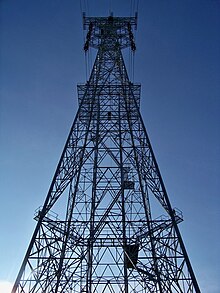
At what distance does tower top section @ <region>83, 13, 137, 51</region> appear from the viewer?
81.3 feet

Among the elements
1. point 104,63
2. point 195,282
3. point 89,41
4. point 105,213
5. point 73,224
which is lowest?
point 195,282

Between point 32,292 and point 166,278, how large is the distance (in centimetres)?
523

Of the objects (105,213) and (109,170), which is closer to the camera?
(105,213)

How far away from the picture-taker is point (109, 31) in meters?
25.5

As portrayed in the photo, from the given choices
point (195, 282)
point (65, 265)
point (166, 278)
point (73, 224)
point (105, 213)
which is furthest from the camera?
point (105, 213)

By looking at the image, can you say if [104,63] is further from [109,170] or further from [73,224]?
[73,224]

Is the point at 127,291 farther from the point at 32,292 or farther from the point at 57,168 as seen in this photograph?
the point at 57,168

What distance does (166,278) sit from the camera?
46.8ft

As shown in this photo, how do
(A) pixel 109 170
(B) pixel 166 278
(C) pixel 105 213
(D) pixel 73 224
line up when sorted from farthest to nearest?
(A) pixel 109 170, (C) pixel 105 213, (D) pixel 73 224, (B) pixel 166 278

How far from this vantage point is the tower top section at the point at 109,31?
976 inches

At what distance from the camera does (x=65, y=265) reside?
15.8 metres

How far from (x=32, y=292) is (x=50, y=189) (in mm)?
4405

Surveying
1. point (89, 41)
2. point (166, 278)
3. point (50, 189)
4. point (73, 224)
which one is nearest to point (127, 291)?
point (166, 278)

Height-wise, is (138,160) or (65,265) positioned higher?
(138,160)
